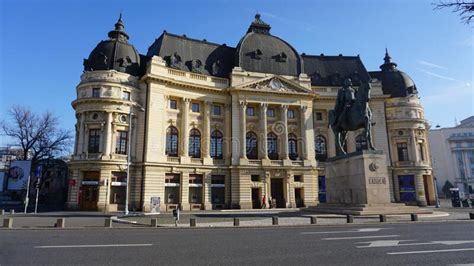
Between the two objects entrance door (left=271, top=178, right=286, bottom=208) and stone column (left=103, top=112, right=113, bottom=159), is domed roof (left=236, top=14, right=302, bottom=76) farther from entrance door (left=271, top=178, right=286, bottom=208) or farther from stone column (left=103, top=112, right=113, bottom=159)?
stone column (left=103, top=112, right=113, bottom=159)

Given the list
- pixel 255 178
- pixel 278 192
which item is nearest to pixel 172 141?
pixel 255 178

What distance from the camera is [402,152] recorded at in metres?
53.9

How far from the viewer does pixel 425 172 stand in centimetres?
5275

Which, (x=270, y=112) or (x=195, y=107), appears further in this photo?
(x=270, y=112)

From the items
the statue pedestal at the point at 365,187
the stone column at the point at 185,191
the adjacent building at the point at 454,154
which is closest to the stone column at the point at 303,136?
the stone column at the point at 185,191

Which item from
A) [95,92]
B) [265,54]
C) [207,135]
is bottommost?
[207,135]

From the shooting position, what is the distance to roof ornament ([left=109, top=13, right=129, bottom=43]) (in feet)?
155

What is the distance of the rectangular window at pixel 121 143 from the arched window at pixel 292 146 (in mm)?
23591

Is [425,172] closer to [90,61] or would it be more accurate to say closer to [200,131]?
[200,131]

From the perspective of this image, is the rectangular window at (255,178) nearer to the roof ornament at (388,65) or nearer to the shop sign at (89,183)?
the shop sign at (89,183)

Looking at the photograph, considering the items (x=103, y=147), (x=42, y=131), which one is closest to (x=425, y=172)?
(x=103, y=147)

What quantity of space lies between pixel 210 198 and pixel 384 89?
3589cm

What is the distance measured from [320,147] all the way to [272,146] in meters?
8.36

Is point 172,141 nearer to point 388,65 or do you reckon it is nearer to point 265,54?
point 265,54
